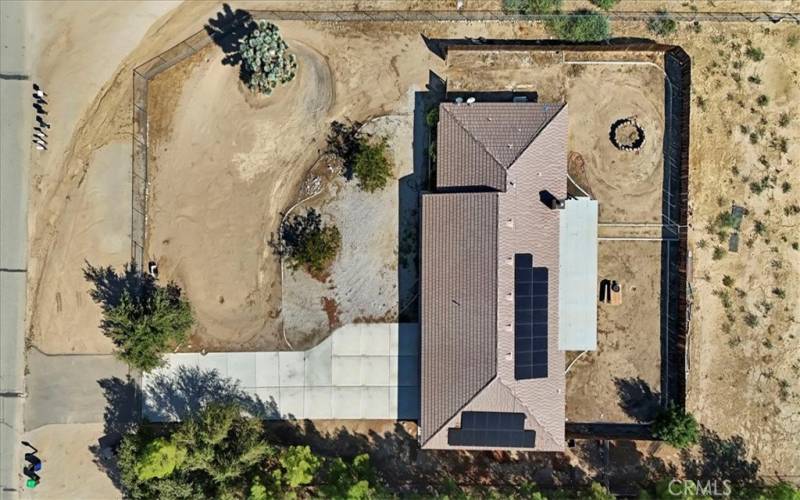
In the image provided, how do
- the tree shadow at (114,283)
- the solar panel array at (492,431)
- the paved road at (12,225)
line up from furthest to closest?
the tree shadow at (114,283) → the paved road at (12,225) → the solar panel array at (492,431)

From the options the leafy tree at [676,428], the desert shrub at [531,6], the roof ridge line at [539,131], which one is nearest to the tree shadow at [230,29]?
the desert shrub at [531,6]

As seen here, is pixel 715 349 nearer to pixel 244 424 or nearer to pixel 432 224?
pixel 432 224

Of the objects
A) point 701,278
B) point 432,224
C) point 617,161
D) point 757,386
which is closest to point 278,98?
point 432,224

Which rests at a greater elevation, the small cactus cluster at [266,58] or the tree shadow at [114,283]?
the small cactus cluster at [266,58]

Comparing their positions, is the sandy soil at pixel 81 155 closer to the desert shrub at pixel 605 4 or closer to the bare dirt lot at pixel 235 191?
the bare dirt lot at pixel 235 191

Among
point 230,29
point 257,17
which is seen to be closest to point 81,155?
point 230,29

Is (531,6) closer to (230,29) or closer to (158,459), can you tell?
(230,29)

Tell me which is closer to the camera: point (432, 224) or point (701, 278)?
point (432, 224)
